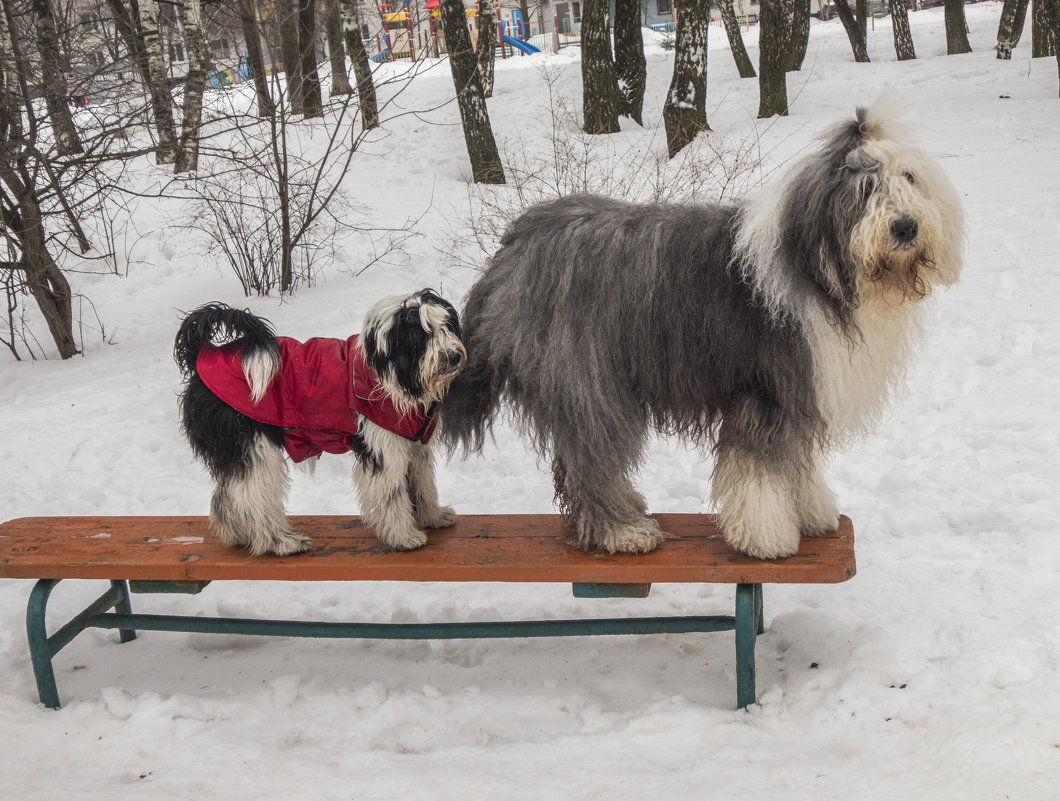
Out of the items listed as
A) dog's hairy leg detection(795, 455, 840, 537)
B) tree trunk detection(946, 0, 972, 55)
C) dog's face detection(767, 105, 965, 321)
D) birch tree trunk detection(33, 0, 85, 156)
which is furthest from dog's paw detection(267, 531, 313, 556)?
tree trunk detection(946, 0, 972, 55)

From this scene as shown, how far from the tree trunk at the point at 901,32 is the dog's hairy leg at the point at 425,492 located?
55.2 feet

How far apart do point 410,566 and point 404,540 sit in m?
0.16

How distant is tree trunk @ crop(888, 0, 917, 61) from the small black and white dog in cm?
1708

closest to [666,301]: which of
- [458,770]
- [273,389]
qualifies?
[273,389]

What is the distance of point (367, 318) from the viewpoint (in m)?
3.41

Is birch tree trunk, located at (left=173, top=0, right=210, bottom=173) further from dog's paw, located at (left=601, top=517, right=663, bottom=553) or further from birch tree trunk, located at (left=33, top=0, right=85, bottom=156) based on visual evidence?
dog's paw, located at (left=601, top=517, right=663, bottom=553)

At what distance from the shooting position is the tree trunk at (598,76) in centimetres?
1352

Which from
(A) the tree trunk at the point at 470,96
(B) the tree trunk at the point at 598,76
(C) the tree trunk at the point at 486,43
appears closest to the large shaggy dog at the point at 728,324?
(A) the tree trunk at the point at 470,96

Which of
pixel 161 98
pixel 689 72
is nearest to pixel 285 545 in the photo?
pixel 161 98

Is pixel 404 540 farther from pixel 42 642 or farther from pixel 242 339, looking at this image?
pixel 42 642

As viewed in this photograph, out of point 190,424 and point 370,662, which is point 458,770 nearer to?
point 370,662

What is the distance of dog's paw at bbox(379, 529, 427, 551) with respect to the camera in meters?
3.62

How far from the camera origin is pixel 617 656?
3.90 meters

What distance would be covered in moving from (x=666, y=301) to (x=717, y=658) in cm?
152
